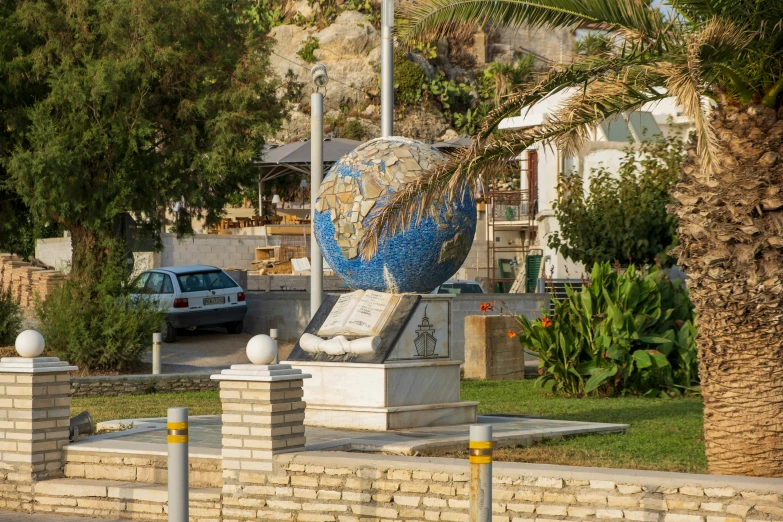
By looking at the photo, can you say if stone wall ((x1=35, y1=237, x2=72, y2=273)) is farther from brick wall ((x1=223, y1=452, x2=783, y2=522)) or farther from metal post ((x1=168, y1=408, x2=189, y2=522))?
metal post ((x1=168, y1=408, x2=189, y2=522))

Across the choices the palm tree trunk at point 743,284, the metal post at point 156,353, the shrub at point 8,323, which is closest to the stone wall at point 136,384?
the metal post at point 156,353

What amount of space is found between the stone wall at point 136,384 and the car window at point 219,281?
7025 mm

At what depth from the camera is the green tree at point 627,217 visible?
26.7 m

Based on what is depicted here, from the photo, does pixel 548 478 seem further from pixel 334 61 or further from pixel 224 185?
pixel 334 61

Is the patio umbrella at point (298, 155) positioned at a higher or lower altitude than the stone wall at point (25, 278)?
higher

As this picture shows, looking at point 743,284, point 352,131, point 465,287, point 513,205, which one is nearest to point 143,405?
point 743,284

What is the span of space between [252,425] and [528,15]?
3.80 m

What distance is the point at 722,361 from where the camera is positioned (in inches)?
344

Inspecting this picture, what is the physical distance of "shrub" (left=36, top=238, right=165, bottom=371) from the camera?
66.8 ft

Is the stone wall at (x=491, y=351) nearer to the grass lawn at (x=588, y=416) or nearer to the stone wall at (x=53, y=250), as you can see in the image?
the grass lawn at (x=588, y=416)

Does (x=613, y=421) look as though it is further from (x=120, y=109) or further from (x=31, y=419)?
(x=120, y=109)

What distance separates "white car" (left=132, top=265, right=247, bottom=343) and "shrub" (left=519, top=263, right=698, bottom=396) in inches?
406

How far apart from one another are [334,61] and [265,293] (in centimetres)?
5219

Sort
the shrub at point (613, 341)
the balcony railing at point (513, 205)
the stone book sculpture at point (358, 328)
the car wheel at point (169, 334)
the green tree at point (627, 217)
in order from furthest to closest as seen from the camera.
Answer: the balcony railing at point (513, 205) → the green tree at point (627, 217) → the car wheel at point (169, 334) → the shrub at point (613, 341) → the stone book sculpture at point (358, 328)
